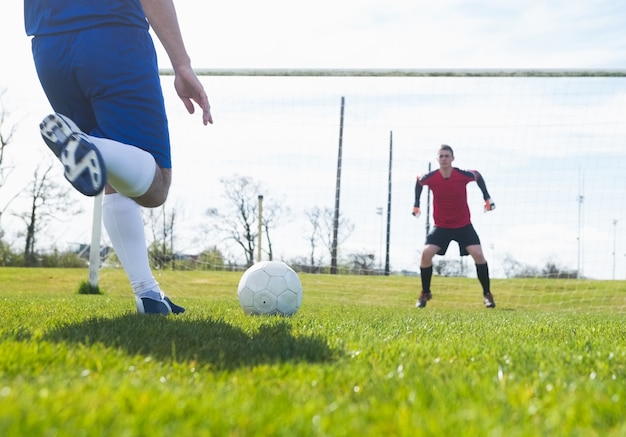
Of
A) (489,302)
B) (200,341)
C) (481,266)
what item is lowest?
(489,302)

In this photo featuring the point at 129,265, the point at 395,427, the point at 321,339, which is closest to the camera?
the point at 395,427

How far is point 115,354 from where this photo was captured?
1.97 metres

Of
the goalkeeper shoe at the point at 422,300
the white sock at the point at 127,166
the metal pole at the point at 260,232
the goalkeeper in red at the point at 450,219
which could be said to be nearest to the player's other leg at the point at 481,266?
the goalkeeper in red at the point at 450,219

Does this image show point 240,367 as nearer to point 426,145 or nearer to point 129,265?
point 129,265

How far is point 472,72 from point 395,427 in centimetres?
865

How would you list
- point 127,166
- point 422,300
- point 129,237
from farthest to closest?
point 422,300 < point 129,237 < point 127,166

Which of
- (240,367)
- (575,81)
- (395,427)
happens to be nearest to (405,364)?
(240,367)

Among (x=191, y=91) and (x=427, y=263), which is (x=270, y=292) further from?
(x=427, y=263)

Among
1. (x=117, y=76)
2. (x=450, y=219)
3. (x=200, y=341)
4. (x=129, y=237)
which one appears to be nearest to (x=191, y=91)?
(x=117, y=76)

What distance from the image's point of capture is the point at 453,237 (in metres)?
8.95

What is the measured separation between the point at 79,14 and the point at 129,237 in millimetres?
1218

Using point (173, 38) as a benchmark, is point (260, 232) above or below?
below


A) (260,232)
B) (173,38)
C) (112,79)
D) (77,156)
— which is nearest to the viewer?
(77,156)

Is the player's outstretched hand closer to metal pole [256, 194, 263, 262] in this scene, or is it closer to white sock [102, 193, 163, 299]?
white sock [102, 193, 163, 299]
